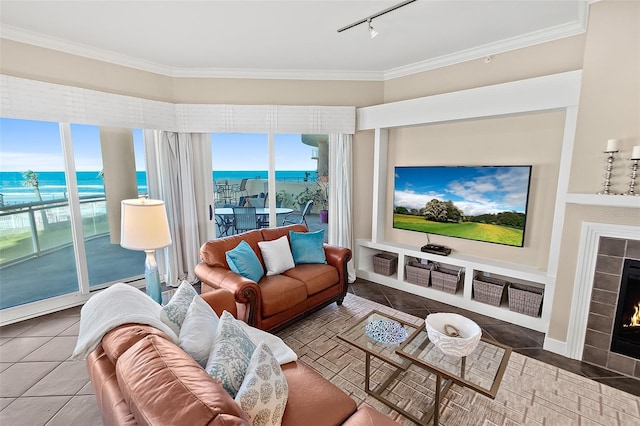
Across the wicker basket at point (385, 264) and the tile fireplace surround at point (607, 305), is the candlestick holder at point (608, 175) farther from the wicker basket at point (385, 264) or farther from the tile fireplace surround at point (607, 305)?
the wicker basket at point (385, 264)

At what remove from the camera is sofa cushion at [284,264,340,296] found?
312cm

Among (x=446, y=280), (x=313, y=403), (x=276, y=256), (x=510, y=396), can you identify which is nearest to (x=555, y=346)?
(x=510, y=396)

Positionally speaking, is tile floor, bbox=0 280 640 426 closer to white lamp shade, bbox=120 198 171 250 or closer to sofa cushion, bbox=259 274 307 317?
white lamp shade, bbox=120 198 171 250

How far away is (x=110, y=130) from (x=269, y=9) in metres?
2.64

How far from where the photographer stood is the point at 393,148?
420cm

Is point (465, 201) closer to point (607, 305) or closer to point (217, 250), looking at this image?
point (607, 305)

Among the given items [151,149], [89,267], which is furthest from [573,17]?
[89,267]

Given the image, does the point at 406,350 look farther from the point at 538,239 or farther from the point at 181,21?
the point at 181,21

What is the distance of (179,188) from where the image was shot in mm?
4125

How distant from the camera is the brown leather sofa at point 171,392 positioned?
2.94 ft

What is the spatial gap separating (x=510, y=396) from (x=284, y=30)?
3.68 metres

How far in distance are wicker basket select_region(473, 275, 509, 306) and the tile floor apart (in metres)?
0.21

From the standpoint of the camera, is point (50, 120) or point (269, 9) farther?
point (50, 120)

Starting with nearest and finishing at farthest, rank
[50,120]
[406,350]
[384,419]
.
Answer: [384,419]
[406,350]
[50,120]
